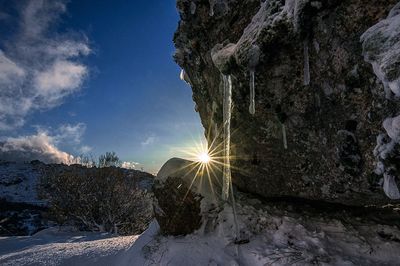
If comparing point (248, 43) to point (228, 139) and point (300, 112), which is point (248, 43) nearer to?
point (300, 112)

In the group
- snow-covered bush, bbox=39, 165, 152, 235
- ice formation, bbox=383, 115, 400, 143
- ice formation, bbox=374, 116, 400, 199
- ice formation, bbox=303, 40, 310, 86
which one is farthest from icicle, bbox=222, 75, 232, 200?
snow-covered bush, bbox=39, 165, 152, 235

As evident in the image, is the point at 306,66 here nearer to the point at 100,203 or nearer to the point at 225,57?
the point at 225,57

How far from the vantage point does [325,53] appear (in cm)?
438

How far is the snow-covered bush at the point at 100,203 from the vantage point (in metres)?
17.4

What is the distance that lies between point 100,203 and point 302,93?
15.3 metres

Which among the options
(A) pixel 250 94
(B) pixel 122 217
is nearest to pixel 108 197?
(B) pixel 122 217

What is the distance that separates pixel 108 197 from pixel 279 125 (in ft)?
47.6

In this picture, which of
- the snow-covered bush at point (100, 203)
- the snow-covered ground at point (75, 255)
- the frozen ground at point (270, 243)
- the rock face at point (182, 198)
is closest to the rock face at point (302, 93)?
the frozen ground at point (270, 243)

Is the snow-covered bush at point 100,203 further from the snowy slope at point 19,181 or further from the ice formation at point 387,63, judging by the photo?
the snowy slope at point 19,181

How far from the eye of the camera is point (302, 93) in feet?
16.0

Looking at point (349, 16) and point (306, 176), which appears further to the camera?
point (306, 176)

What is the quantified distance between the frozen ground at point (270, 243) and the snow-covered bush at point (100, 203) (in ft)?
35.0

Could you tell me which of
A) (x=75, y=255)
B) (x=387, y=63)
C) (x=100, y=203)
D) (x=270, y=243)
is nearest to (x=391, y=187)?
(x=387, y=63)

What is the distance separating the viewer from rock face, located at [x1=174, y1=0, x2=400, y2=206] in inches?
158
